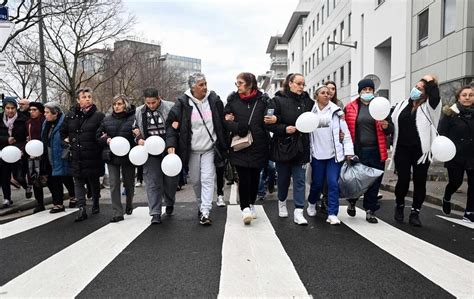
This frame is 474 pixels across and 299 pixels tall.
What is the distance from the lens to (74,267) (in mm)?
3820

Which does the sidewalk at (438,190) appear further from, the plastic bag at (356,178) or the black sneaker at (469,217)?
the plastic bag at (356,178)

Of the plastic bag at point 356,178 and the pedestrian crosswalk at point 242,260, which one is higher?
the plastic bag at point 356,178

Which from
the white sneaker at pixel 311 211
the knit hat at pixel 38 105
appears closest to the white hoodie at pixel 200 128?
the white sneaker at pixel 311 211

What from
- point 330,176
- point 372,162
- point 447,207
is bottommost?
point 447,207

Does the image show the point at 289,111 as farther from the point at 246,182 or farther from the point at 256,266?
the point at 256,266

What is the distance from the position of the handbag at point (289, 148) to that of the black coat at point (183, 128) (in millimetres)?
762

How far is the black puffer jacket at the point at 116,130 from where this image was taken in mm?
5848

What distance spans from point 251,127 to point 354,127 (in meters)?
1.49

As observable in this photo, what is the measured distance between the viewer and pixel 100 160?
20.2 ft

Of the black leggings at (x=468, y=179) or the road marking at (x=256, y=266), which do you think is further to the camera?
the black leggings at (x=468, y=179)

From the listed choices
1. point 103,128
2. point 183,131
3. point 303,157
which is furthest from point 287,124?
point 103,128

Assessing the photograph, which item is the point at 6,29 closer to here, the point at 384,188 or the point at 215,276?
the point at 215,276

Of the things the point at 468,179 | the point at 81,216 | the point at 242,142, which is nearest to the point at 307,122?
the point at 242,142

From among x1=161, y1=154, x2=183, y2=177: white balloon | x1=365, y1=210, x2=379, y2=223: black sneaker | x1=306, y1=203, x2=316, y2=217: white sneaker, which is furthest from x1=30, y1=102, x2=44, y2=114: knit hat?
x1=365, y1=210, x2=379, y2=223: black sneaker
